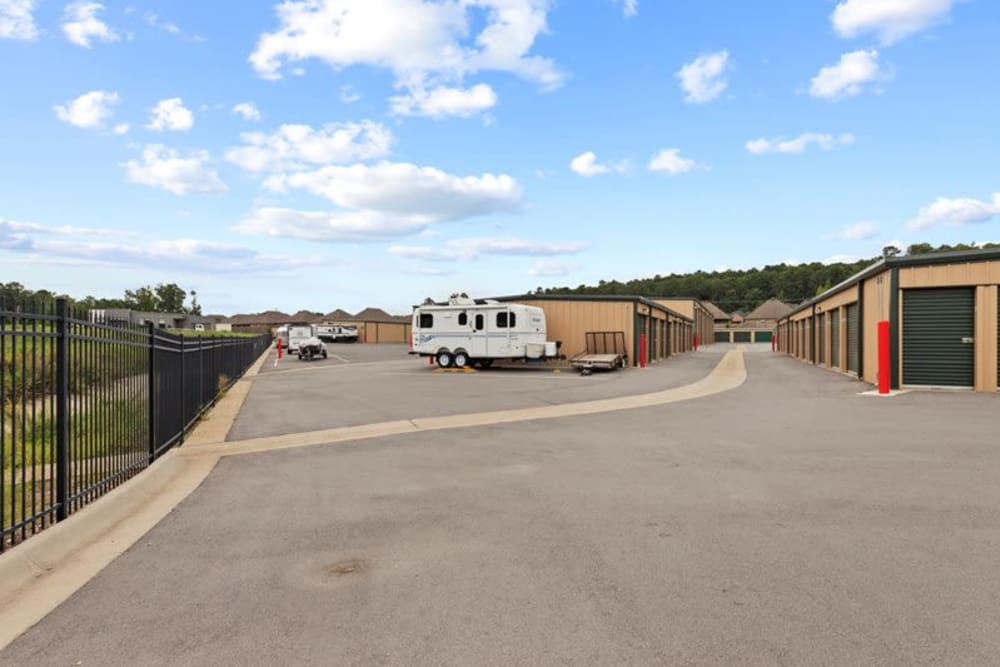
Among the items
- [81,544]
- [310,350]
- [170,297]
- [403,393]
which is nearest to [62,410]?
[81,544]

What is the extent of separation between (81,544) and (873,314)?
21.1 meters

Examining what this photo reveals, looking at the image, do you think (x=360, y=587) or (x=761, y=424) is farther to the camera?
(x=761, y=424)

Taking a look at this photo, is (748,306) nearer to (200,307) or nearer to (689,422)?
(200,307)

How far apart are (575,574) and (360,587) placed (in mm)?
1475

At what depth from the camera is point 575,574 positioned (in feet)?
14.6

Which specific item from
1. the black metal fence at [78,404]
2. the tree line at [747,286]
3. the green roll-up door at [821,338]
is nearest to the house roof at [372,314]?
the tree line at [747,286]

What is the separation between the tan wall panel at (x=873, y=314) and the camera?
18.5 m

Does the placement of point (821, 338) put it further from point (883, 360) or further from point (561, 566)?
point (561, 566)

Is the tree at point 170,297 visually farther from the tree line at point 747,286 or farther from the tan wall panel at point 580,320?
the tan wall panel at point 580,320

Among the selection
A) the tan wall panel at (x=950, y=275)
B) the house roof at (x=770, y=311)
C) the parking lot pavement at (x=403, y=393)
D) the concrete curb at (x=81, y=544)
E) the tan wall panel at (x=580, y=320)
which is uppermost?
the house roof at (x=770, y=311)

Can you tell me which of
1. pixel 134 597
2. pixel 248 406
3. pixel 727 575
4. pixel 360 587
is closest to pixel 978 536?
pixel 727 575

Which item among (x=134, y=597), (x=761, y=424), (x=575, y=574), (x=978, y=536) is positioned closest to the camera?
(x=134, y=597)

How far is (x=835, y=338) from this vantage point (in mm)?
27766

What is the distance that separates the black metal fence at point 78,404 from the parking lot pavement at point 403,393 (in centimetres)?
222
